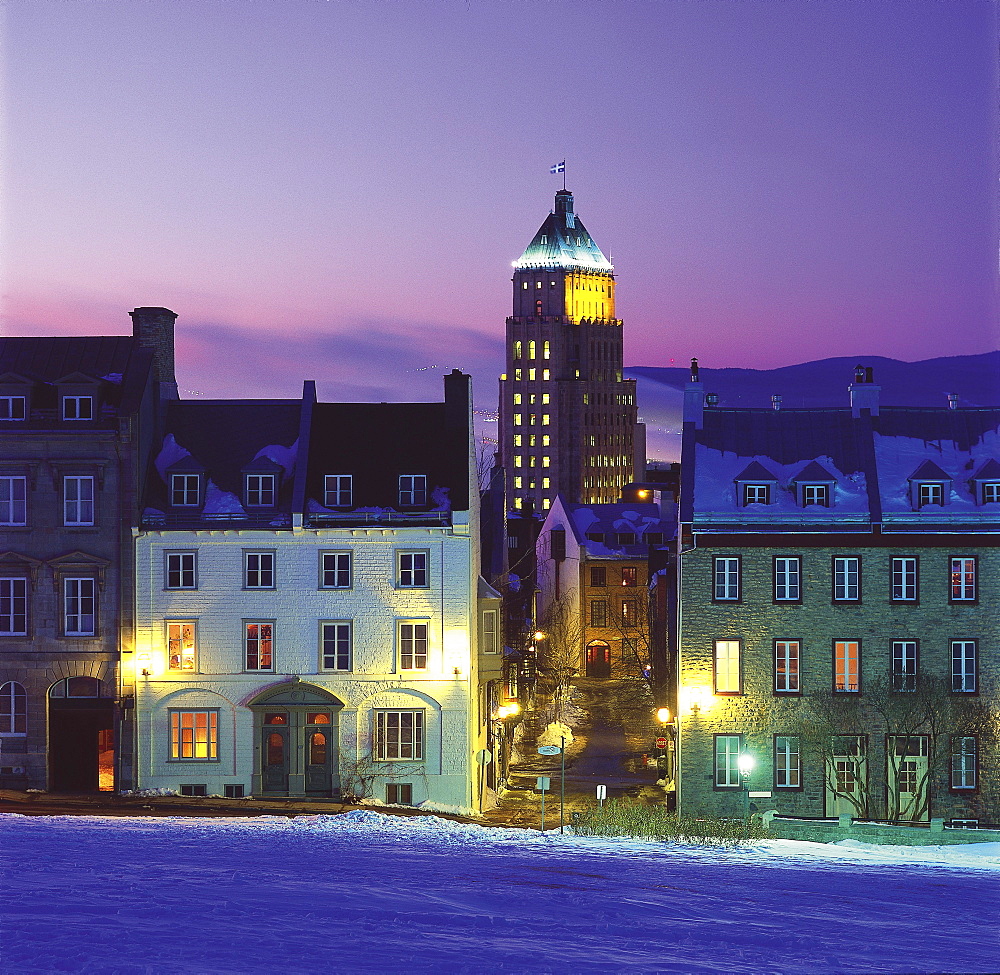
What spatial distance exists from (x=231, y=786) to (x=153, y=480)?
10.2 m

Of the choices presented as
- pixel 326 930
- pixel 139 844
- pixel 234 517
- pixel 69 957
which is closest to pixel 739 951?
pixel 326 930

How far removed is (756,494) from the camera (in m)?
48.4

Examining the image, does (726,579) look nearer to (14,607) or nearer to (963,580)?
(963,580)

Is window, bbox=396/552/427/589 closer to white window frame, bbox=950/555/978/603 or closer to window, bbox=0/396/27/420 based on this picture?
window, bbox=0/396/27/420

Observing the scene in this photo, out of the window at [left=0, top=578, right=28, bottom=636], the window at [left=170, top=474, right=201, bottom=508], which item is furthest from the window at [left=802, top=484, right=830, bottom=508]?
the window at [left=0, top=578, right=28, bottom=636]

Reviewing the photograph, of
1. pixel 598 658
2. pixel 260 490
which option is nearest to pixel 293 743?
pixel 260 490

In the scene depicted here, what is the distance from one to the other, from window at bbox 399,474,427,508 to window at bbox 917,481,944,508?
53.0ft

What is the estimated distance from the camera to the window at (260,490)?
48.2m

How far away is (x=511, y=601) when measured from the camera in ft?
295

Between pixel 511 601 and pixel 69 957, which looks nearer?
pixel 69 957

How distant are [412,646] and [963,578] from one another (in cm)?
1790

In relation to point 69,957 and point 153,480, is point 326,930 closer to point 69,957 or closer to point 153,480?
point 69,957

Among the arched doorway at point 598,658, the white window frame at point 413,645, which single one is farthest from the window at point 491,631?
the arched doorway at point 598,658

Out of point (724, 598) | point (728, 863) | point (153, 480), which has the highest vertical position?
point (153, 480)
